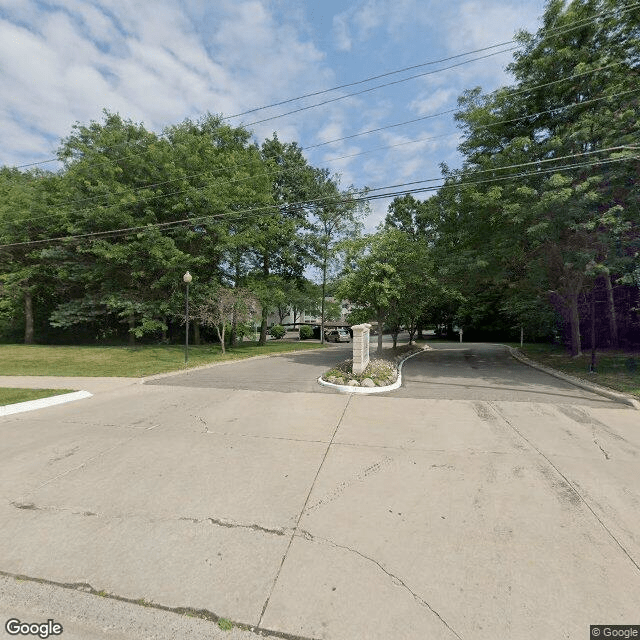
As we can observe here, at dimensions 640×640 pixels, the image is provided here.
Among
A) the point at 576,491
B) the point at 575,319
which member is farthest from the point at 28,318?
the point at 575,319

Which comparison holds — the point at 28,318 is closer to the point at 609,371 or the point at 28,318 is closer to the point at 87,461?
the point at 87,461

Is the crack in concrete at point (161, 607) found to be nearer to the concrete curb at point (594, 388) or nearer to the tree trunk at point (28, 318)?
the concrete curb at point (594, 388)

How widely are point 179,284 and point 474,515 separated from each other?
65.6 ft

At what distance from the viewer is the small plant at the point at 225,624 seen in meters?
1.99

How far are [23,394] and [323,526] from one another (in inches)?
352

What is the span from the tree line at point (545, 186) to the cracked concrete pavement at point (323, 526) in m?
6.57

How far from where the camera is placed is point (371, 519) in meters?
3.09

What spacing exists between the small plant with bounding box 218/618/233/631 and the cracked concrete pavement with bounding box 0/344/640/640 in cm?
4

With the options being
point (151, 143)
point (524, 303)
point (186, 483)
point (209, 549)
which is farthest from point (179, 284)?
point (524, 303)

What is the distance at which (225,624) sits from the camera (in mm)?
2006

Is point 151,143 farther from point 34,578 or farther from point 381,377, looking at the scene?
point 34,578

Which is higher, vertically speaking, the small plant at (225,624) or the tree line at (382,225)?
the tree line at (382,225)

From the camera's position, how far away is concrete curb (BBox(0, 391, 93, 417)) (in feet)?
22.7

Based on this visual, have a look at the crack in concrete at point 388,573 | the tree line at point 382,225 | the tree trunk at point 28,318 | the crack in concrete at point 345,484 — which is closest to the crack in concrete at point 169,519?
the crack in concrete at point 388,573
